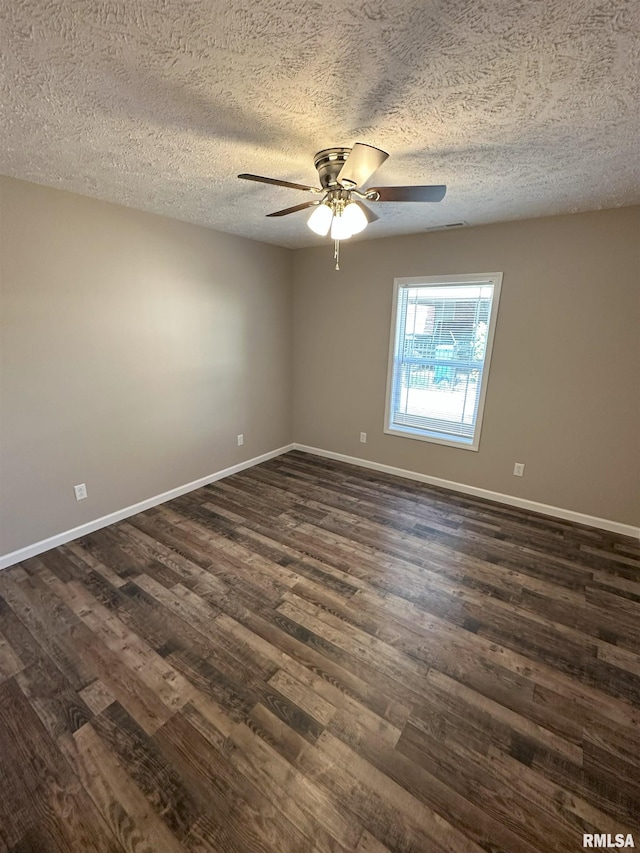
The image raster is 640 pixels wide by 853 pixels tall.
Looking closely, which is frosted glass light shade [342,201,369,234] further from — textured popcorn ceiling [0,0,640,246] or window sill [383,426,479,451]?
window sill [383,426,479,451]

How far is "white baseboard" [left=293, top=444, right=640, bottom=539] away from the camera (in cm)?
282

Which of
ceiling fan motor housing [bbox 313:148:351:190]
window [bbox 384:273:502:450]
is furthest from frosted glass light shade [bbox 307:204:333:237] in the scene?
window [bbox 384:273:502:450]

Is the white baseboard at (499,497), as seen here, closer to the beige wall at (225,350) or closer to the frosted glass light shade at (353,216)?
the beige wall at (225,350)

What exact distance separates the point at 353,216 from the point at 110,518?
2810 millimetres

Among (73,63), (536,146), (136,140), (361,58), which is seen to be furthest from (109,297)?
(536,146)

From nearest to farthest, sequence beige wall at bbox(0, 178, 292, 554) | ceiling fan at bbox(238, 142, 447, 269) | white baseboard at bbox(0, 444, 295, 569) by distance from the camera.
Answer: ceiling fan at bbox(238, 142, 447, 269), beige wall at bbox(0, 178, 292, 554), white baseboard at bbox(0, 444, 295, 569)

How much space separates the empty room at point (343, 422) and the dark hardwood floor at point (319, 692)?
0.5 inches

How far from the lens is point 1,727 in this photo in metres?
1.43

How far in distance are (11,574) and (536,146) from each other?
12.5 feet

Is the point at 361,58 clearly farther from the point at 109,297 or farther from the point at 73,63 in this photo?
the point at 109,297

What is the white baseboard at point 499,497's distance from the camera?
2824 millimetres

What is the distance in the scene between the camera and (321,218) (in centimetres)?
170

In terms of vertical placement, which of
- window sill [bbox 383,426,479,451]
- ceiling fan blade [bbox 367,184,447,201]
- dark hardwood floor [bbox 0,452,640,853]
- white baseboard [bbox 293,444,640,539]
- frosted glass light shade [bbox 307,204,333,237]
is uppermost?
ceiling fan blade [bbox 367,184,447,201]

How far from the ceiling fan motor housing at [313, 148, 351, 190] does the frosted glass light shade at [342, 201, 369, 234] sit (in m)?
0.14
